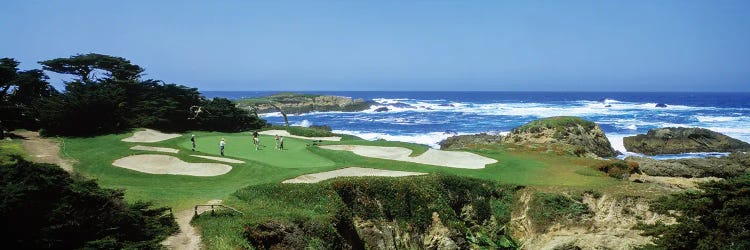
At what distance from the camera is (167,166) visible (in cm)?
2225

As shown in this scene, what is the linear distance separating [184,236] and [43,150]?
16.9 m

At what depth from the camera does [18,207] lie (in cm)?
935

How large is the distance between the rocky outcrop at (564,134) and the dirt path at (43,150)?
29683 millimetres

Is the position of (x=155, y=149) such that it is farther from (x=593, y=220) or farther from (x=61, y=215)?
(x=593, y=220)

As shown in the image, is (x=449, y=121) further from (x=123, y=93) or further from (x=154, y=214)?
(x=154, y=214)

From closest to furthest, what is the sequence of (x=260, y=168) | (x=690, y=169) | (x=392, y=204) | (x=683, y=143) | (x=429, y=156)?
(x=392, y=204)
(x=260, y=168)
(x=690, y=169)
(x=429, y=156)
(x=683, y=143)

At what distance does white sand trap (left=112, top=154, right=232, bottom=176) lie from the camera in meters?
21.5

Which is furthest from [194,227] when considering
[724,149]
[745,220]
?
[724,149]

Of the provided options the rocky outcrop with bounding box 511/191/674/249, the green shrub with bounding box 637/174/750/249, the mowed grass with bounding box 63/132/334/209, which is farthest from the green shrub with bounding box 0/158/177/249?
the green shrub with bounding box 637/174/750/249

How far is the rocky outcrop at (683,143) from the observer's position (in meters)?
44.1

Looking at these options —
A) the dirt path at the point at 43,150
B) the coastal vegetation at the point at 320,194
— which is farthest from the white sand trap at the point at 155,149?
the dirt path at the point at 43,150

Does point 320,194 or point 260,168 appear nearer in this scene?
point 320,194

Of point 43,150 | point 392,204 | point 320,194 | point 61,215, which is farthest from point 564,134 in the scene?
point 61,215

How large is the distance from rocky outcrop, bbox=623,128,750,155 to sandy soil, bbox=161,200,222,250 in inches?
1668
